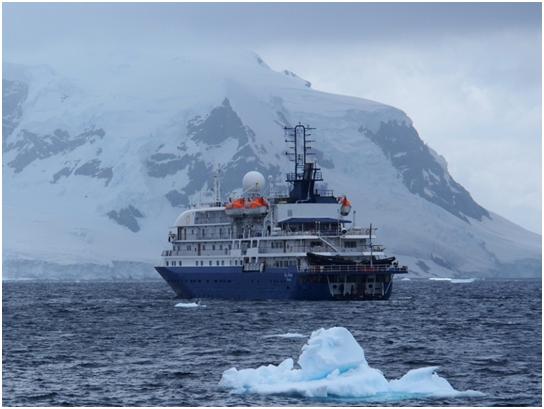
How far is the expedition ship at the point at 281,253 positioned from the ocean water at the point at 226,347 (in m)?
2.14

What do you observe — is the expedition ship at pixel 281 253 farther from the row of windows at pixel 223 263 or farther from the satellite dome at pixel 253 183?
the satellite dome at pixel 253 183

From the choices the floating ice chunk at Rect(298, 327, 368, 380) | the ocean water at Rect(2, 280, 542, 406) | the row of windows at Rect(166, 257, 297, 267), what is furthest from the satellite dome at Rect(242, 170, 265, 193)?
the floating ice chunk at Rect(298, 327, 368, 380)

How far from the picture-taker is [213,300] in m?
106

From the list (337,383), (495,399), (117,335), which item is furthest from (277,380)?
(117,335)

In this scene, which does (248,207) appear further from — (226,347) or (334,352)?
(334,352)

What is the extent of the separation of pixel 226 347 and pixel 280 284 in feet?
123

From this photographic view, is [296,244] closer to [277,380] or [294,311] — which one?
[294,311]

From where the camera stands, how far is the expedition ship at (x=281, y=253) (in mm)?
99188

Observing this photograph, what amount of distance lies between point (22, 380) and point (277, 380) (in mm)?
10164

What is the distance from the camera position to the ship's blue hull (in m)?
98.9

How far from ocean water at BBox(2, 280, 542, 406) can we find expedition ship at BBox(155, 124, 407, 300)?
214cm

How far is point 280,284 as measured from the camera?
100312 mm

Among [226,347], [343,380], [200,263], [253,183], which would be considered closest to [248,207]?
[200,263]

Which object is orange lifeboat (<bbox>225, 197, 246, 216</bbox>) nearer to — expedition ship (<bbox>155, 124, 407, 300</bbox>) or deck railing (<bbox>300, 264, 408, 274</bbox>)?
expedition ship (<bbox>155, 124, 407, 300</bbox>)
